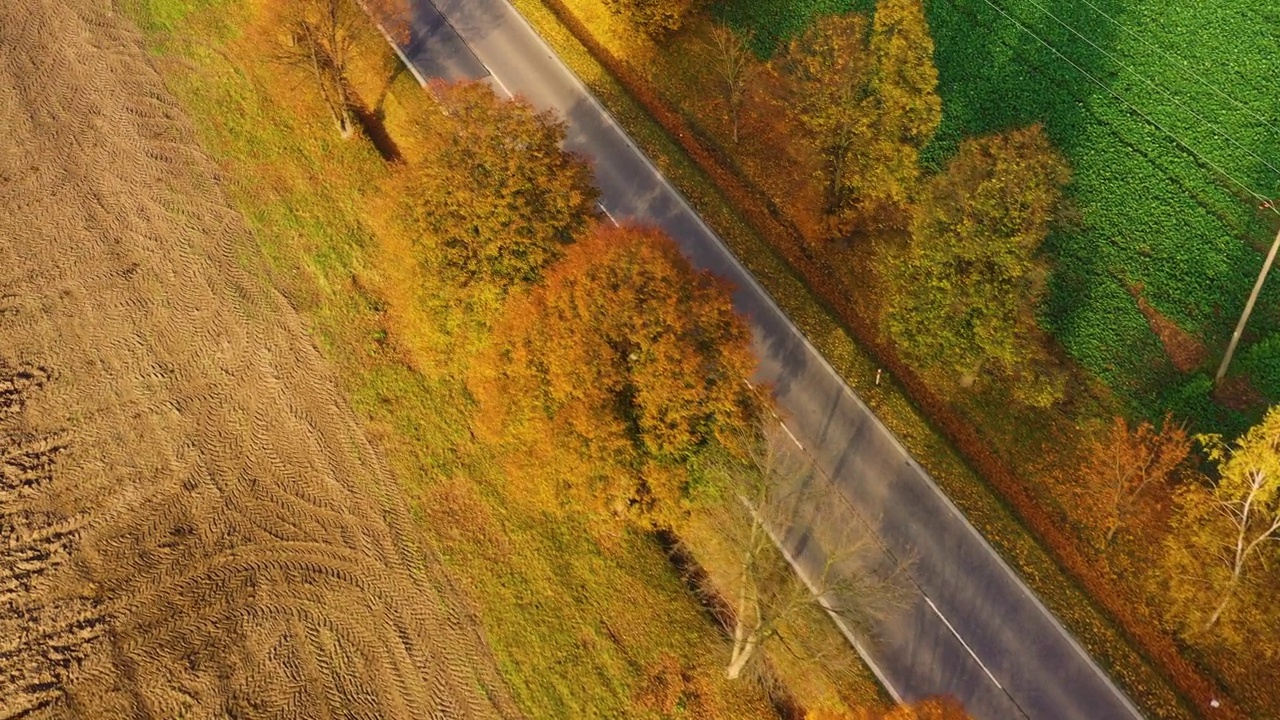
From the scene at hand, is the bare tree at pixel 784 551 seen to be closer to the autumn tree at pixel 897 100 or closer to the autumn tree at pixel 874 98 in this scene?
the autumn tree at pixel 897 100

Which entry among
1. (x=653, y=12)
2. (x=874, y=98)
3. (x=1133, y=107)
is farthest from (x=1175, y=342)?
(x=653, y=12)

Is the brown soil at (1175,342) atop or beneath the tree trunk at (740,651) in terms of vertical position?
atop

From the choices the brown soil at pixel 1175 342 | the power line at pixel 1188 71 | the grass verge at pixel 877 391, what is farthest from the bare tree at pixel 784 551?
the power line at pixel 1188 71

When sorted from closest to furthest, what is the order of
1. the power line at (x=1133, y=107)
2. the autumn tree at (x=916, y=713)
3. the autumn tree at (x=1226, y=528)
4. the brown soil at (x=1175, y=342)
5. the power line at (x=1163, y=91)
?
the autumn tree at (x=916, y=713) < the autumn tree at (x=1226, y=528) < the brown soil at (x=1175, y=342) < the power line at (x=1133, y=107) < the power line at (x=1163, y=91)

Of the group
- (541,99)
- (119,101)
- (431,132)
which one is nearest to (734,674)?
(431,132)

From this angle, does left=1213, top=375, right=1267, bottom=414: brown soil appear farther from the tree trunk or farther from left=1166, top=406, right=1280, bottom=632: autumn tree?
the tree trunk

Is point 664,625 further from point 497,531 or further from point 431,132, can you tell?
point 431,132

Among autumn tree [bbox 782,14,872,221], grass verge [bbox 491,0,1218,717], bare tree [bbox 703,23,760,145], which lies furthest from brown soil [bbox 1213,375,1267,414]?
bare tree [bbox 703,23,760,145]
